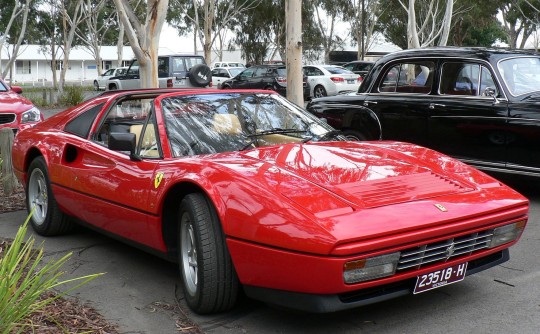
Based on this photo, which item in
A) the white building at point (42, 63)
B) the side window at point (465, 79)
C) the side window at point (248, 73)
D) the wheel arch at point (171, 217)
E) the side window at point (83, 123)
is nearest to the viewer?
the wheel arch at point (171, 217)

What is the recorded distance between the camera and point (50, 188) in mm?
5625

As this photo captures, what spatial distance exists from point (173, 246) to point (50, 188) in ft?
6.17

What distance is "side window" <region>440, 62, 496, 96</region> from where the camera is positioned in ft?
24.0

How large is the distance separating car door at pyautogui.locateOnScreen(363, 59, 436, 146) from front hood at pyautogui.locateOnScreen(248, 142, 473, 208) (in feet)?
10.7

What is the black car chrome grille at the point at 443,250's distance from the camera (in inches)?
133

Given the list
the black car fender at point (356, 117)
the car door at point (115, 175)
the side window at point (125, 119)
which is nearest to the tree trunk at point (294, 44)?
the black car fender at point (356, 117)

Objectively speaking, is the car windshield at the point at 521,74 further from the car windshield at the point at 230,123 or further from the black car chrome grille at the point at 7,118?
the black car chrome grille at the point at 7,118

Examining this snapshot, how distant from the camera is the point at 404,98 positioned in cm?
804

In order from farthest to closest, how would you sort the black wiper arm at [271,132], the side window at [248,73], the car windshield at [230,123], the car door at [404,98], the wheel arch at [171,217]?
the side window at [248,73] → the car door at [404,98] → the black wiper arm at [271,132] → the car windshield at [230,123] → the wheel arch at [171,217]

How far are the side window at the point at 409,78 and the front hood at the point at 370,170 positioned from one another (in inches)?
136

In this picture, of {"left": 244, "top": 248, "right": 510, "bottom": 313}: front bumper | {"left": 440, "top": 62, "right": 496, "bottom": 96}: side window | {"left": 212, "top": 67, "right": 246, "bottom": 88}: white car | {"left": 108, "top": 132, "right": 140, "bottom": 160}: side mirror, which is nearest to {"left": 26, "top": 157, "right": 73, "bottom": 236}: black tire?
{"left": 108, "top": 132, "right": 140, "bottom": 160}: side mirror

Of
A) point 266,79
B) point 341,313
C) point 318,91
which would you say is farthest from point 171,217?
point 318,91

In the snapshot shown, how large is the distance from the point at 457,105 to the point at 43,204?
14.8ft

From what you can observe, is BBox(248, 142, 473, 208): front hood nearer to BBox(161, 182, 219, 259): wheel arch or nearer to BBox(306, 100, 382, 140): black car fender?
BBox(161, 182, 219, 259): wheel arch
